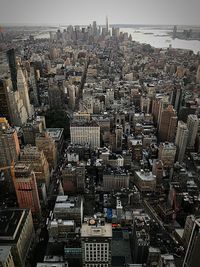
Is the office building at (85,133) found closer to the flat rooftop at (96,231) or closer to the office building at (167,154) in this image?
the office building at (167,154)

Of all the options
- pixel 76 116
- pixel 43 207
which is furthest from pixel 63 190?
pixel 76 116

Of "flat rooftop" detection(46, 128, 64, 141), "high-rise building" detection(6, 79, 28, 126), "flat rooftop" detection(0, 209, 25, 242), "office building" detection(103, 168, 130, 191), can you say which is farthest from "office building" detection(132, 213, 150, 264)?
"high-rise building" detection(6, 79, 28, 126)

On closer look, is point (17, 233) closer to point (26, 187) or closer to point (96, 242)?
point (26, 187)

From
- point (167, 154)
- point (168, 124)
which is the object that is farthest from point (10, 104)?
point (167, 154)

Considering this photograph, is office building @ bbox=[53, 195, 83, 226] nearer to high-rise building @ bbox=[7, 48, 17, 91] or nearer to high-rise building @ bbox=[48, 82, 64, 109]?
high-rise building @ bbox=[7, 48, 17, 91]

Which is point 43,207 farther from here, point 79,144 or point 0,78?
point 0,78

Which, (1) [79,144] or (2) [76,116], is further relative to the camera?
(2) [76,116]
